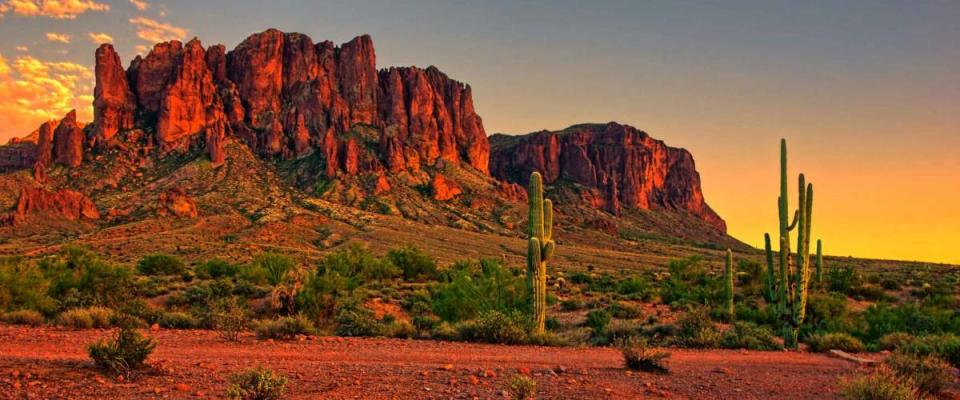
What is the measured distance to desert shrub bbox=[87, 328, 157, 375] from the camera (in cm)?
839

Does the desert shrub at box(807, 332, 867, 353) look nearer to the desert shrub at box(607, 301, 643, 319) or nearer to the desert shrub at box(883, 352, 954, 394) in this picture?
the desert shrub at box(883, 352, 954, 394)

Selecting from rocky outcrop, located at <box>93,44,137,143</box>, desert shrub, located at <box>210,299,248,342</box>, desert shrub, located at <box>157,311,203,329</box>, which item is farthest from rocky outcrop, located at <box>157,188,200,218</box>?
desert shrub, located at <box>210,299,248,342</box>

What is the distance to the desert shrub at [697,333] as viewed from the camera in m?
15.1

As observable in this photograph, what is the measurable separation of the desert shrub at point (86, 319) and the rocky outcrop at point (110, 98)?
115 meters

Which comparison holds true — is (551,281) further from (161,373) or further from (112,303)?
(161,373)

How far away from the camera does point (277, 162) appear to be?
115 metres

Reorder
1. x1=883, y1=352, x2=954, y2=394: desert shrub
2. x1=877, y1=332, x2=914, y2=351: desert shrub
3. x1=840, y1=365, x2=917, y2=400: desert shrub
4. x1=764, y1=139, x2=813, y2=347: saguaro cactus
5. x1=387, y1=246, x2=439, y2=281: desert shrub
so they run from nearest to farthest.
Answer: x1=840, y1=365, x2=917, y2=400: desert shrub, x1=883, y1=352, x2=954, y2=394: desert shrub, x1=877, y1=332, x2=914, y2=351: desert shrub, x1=764, y1=139, x2=813, y2=347: saguaro cactus, x1=387, y1=246, x2=439, y2=281: desert shrub

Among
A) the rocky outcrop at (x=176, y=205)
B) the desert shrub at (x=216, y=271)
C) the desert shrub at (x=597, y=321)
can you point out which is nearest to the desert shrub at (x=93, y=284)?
the desert shrub at (x=216, y=271)

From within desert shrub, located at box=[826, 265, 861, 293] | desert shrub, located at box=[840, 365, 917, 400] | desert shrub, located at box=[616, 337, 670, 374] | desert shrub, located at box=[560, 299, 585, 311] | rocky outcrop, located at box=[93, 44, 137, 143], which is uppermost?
rocky outcrop, located at box=[93, 44, 137, 143]

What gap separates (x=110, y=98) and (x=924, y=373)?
137 meters

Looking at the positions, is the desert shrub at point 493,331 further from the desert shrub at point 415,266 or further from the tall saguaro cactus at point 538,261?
the desert shrub at point 415,266

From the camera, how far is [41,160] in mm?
103250

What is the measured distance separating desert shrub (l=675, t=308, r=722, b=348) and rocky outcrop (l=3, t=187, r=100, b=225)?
88304 mm

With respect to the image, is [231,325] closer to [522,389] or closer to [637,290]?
[522,389]
